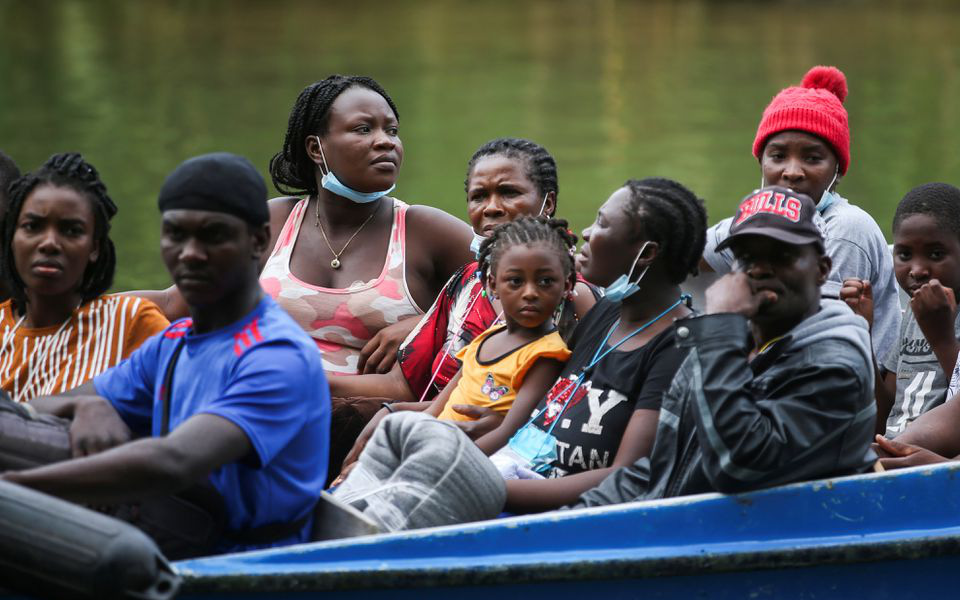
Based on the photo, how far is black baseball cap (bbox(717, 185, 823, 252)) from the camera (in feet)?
10.3

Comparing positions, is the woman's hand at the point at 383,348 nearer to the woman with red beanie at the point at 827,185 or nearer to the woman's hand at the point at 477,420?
the woman's hand at the point at 477,420

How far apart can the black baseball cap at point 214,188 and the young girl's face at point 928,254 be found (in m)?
2.31

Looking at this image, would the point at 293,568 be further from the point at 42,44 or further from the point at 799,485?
the point at 42,44

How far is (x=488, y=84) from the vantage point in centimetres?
2014

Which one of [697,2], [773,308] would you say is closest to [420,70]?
[697,2]

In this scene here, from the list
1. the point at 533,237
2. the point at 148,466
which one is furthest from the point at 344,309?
the point at 148,466

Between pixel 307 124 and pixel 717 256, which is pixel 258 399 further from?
pixel 717 256

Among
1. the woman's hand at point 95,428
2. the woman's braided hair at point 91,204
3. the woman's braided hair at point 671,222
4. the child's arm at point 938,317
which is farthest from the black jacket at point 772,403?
the woman's braided hair at point 91,204

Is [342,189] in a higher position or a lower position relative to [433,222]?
higher

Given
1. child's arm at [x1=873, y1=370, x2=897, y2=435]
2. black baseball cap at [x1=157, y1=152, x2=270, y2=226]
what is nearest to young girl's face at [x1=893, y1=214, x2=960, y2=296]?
child's arm at [x1=873, y1=370, x2=897, y2=435]

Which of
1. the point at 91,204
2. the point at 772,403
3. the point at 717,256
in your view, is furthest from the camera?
the point at 717,256

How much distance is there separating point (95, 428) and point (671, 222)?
1.60m

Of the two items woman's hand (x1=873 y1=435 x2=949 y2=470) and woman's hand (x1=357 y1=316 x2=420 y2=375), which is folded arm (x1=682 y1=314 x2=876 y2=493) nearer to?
woman's hand (x1=873 y1=435 x2=949 y2=470)

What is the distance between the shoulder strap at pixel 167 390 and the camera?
9.56 ft
